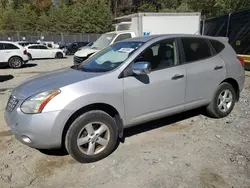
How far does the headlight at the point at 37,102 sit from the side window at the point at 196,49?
2294 mm

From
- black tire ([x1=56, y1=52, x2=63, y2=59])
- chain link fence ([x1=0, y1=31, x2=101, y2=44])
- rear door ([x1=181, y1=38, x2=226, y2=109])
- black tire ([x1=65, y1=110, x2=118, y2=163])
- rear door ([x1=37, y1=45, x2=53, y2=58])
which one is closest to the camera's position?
black tire ([x1=65, y1=110, x2=118, y2=163])

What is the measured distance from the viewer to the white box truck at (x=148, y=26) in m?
12.5

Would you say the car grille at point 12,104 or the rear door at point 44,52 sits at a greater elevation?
the car grille at point 12,104

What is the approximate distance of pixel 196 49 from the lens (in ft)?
15.5

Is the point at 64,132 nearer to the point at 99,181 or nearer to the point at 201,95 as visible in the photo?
the point at 99,181

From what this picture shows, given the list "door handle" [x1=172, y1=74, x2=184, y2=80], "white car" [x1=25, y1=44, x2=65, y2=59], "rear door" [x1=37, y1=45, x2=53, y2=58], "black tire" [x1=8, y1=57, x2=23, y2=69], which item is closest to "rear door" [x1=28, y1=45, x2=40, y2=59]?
"white car" [x1=25, y1=44, x2=65, y2=59]

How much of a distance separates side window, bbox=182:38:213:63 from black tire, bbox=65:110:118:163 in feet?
5.74

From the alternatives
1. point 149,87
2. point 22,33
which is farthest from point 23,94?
point 22,33

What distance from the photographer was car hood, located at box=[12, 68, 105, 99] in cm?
357

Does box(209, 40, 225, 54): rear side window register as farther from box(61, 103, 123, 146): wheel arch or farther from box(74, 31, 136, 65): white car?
box(74, 31, 136, 65): white car

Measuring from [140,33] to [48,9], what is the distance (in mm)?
52407

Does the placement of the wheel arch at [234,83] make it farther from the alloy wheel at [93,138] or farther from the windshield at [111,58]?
the alloy wheel at [93,138]

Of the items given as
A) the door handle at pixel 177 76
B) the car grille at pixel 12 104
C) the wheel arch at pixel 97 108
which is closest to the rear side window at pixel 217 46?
the door handle at pixel 177 76

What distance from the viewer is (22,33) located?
144 ft
